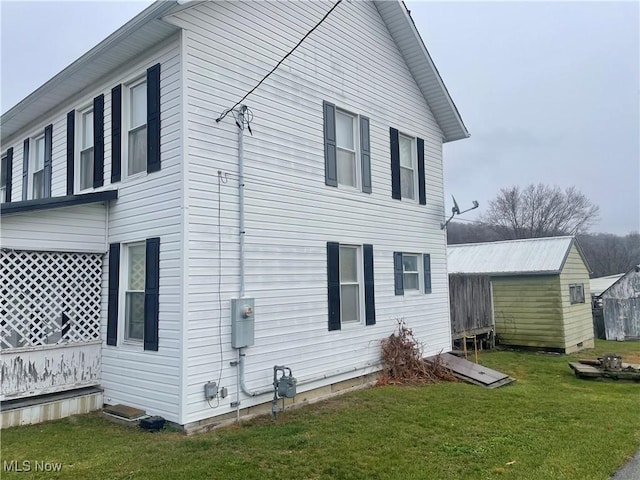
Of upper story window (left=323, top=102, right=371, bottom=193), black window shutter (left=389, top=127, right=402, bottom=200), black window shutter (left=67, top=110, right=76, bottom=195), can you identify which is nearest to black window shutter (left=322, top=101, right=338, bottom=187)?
Answer: upper story window (left=323, top=102, right=371, bottom=193)

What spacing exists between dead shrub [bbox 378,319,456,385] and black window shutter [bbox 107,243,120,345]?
5108 millimetres

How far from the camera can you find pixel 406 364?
9680 mm

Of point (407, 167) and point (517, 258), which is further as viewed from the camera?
point (517, 258)

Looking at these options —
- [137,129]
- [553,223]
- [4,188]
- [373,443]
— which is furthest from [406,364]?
[553,223]

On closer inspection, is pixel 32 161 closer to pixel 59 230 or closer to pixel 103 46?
pixel 59 230

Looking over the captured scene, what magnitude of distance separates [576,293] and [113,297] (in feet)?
54.2

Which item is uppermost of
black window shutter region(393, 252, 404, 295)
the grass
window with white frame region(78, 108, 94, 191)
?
window with white frame region(78, 108, 94, 191)

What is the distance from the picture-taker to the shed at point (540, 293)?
52.0ft

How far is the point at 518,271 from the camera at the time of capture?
16453mm

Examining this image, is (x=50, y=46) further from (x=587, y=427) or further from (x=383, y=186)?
(x=587, y=427)

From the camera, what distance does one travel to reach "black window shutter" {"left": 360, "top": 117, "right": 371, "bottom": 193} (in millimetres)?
9414

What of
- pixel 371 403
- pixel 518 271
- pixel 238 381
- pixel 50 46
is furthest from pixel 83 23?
pixel 518 271

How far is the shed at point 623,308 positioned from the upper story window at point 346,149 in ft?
66.5

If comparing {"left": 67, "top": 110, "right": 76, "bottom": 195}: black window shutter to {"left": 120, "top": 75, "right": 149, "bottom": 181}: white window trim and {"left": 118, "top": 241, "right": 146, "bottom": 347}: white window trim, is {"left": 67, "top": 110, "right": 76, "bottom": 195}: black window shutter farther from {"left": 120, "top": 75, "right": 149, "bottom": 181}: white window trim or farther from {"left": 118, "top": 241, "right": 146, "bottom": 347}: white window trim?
{"left": 118, "top": 241, "right": 146, "bottom": 347}: white window trim
